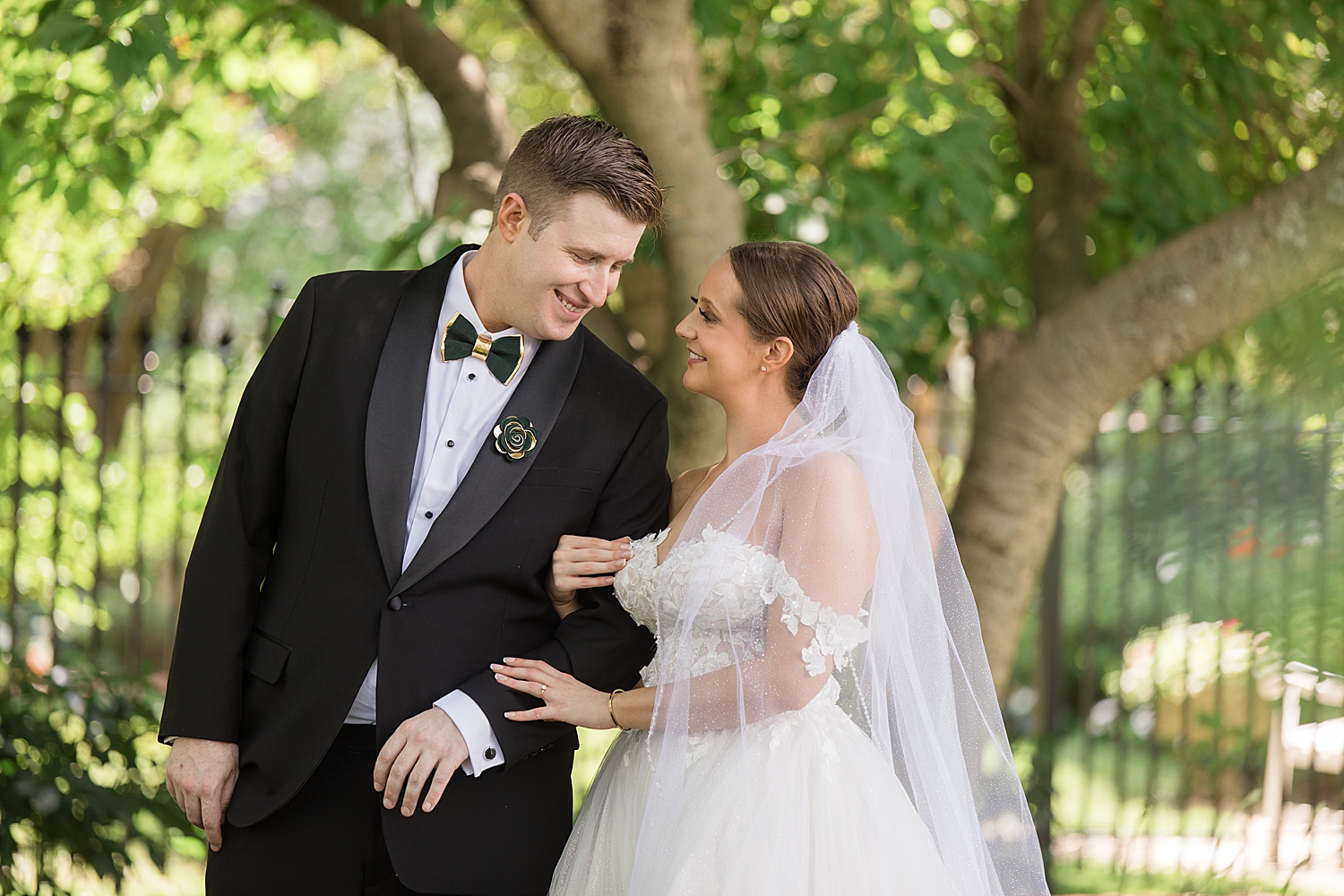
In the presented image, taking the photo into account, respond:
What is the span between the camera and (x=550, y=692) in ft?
7.15

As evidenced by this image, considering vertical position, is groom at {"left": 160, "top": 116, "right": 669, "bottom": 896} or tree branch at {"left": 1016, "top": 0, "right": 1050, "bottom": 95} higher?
tree branch at {"left": 1016, "top": 0, "right": 1050, "bottom": 95}

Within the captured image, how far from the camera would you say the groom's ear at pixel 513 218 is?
7.47 feet

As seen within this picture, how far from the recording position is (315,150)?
13750mm

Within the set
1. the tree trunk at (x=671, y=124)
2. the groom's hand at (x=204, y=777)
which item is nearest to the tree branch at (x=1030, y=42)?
the tree trunk at (x=671, y=124)

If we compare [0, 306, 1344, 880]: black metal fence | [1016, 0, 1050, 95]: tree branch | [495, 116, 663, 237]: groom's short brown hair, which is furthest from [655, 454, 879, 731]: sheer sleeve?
[1016, 0, 1050, 95]: tree branch

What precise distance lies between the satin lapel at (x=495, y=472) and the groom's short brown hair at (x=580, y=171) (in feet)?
0.95

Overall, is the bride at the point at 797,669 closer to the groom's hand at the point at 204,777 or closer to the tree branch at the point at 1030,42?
the groom's hand at the point at 204,777

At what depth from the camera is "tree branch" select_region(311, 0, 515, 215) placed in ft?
12.2

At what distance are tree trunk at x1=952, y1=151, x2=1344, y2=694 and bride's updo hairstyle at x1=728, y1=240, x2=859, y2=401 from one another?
5.64 ft

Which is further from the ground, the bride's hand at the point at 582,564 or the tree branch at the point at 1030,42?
the tree branch at the point at 1030,42

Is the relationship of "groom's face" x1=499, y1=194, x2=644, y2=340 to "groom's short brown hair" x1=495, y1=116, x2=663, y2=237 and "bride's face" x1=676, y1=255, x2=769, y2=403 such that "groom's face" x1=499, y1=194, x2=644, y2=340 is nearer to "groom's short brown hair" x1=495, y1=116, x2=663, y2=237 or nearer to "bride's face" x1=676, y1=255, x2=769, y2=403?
"groom's short brown hair" x1=495, y1=116, x2=663, y2=237

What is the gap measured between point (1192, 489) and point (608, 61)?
231cm

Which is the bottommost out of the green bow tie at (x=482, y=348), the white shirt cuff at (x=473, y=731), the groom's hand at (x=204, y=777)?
the groom's hand at (x=204, y=777)

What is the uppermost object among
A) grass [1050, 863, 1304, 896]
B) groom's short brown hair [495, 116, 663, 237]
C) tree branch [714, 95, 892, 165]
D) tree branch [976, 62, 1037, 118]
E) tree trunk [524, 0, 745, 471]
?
tree branch [976, 62, 1037, 118]
